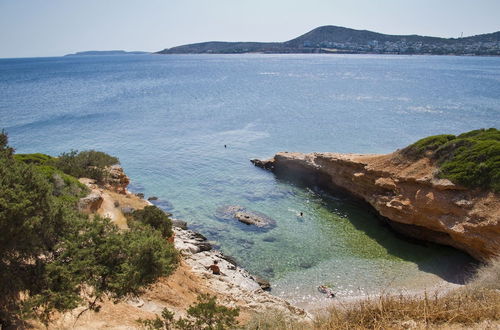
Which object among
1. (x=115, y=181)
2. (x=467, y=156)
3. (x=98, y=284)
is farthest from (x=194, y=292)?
(x=467, y=156)

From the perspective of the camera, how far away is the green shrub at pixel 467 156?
22.2m

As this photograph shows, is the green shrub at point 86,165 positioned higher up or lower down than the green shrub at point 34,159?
lower down

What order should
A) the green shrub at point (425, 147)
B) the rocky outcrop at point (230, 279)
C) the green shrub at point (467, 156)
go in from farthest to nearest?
the green shrub at point (425, 147), the green shrub at point (467, 156), the rocky outcrop at point (230, 279)

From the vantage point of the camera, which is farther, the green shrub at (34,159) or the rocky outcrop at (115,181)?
the rocky outcrop at (115,181)

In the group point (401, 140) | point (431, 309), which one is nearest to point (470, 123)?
point (401, 140)

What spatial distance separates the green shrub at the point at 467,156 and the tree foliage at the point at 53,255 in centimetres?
1927

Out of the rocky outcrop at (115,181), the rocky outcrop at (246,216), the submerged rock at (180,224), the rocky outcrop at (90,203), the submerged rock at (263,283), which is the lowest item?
the submerged rock at (263,283)

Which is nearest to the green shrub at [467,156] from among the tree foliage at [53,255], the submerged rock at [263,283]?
the submerged rock at [263,283]

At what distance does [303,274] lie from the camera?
21.4 metres

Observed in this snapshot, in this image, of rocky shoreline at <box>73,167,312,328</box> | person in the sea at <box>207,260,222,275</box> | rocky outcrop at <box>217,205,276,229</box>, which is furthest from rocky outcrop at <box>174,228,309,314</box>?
rocky outcrop at <box>217,205,276,229</box>

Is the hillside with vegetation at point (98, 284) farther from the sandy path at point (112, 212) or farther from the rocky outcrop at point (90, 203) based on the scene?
the sandy path at point (112, 212)

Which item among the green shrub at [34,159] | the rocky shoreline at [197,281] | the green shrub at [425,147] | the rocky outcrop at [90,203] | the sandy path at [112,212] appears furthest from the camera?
the green shrub at [425,147]

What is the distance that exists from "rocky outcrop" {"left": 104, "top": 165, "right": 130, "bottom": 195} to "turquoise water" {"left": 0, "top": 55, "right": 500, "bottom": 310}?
4.63 meters

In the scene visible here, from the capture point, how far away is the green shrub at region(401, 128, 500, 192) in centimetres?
2222
